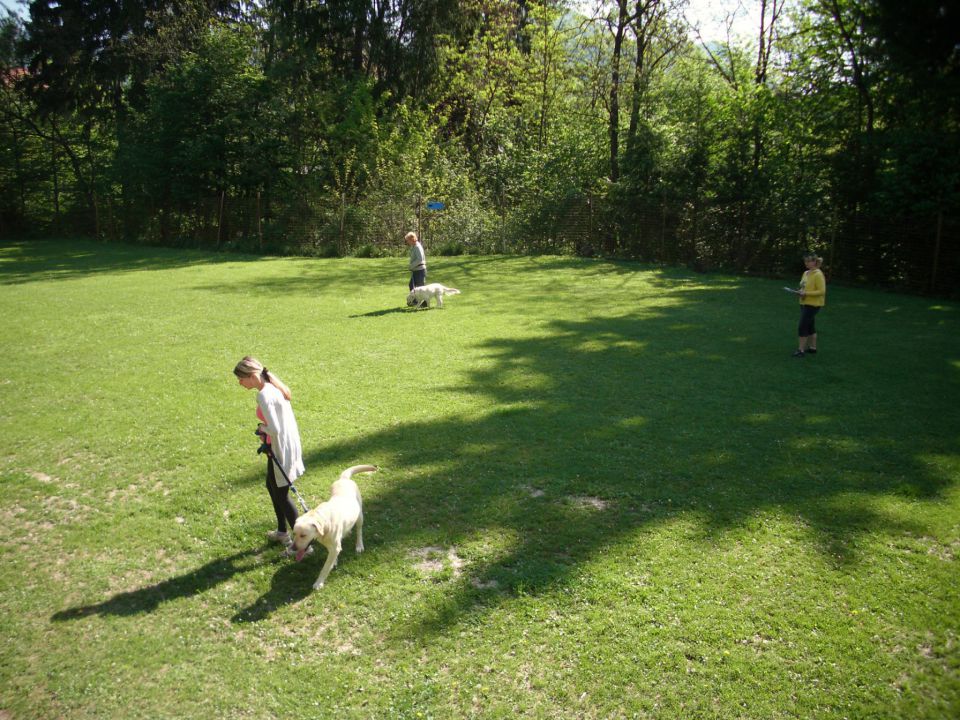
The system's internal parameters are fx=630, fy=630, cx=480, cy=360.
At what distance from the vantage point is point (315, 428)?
294 inches

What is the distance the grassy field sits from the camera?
3.75 metres

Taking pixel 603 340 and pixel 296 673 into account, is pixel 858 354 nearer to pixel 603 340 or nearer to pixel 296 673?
pixel 603 340

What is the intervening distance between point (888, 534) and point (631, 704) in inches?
117

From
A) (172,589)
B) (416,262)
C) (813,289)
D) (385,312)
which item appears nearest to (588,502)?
(172,589)

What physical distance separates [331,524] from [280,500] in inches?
29.9

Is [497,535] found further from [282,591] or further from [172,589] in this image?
[172,589]

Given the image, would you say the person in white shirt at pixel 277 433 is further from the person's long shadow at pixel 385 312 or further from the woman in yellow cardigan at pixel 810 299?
the person's long shadow at pixel 385 312

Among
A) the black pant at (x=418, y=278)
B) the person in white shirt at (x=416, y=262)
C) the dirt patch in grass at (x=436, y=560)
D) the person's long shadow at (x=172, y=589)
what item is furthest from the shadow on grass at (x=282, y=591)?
the black pant at (x=418, y=278)

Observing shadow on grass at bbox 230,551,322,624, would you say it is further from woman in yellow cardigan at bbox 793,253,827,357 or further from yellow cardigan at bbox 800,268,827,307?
yellow cardigan at bbox 800,268,827,307

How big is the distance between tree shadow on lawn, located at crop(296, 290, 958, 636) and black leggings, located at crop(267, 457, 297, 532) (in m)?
0.67

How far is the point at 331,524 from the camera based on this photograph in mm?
4539

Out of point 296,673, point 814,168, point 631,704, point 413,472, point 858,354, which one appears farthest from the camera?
point 814,168

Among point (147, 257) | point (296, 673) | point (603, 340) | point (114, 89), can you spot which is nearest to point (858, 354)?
point (603, 340)

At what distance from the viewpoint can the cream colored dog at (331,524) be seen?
4383 mm
